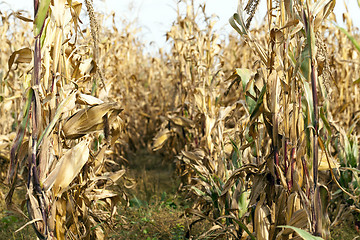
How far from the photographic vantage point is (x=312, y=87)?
1.35 metres

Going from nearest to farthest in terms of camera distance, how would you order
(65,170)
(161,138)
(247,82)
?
(65,170), (247,82), (161,138)

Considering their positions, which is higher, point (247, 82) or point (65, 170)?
point (247, 82)

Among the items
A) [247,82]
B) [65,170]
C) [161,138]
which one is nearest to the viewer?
[65,170]

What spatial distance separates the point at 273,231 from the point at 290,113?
19.9 inches

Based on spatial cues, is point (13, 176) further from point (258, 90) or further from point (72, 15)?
point (258, 90)

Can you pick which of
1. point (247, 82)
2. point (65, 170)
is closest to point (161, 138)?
point (247, 82)

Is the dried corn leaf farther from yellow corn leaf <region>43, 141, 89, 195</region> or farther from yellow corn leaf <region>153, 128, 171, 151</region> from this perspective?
yellow corn leaf <region>153, 128, 171, 151</region>

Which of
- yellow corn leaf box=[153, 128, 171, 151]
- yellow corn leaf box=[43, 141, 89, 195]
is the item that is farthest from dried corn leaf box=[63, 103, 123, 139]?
yellow corn leaf box=[153, 128, 171, 151]

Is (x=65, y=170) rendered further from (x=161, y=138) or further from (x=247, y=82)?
(x=161, y=138)

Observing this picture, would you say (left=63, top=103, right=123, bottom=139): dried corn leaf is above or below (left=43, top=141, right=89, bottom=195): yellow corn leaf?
above

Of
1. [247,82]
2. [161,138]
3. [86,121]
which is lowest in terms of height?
[161,138]

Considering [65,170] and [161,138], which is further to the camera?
[161,138]

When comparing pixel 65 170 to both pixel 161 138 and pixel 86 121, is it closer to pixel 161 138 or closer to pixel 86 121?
pixel 86 121

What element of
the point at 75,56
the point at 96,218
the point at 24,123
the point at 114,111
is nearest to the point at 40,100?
the point at 24,123
